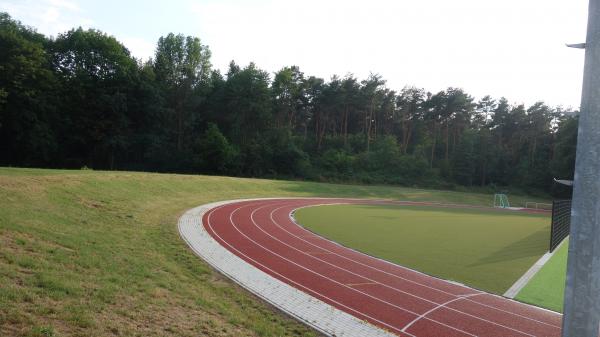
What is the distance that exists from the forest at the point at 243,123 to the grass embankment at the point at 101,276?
25.0 metres

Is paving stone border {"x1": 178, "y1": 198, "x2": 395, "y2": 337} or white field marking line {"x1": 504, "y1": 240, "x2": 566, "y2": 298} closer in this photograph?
paving stone border {"x1": 178, "y1": 198, "x2": 395, "y2": 337}

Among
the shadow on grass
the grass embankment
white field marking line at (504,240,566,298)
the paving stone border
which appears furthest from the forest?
white field marking line at (504,240,566,298)

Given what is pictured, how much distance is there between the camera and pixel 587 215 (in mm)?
2604

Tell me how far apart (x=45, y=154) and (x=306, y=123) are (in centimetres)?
4072

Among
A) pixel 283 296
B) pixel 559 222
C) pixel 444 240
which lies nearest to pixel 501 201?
pixel 559 222

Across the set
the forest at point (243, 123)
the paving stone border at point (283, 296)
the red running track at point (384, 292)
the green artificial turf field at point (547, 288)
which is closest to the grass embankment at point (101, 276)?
the paving stone border at point (283, 296)

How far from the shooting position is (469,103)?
66688mm

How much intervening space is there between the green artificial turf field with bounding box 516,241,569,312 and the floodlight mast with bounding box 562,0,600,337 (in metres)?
9.07

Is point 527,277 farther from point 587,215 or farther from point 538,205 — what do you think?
point 538,205

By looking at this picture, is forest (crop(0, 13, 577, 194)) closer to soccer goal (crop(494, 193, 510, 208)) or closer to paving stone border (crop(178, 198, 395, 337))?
soccer goal (crop(494, 193, 510, 208))

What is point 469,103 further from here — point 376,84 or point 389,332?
point 389,332

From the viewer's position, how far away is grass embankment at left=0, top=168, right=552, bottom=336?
614 centimetres

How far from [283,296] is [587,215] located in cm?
808

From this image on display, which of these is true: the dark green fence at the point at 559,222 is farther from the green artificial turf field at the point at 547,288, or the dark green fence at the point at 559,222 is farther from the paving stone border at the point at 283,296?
the paving stone border at the point at 283,296
